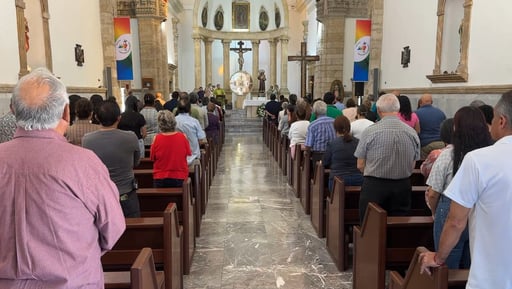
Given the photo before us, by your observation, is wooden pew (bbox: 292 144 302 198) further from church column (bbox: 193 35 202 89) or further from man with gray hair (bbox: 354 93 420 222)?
church column (bbox: 193 35 202 89)

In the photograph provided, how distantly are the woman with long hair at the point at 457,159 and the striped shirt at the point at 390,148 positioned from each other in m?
0.88

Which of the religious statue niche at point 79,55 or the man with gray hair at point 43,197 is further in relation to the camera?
the religious statue niche at point 79,55

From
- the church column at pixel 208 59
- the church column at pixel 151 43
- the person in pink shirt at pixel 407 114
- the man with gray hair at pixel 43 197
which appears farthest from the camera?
the church column at pixel 208 59

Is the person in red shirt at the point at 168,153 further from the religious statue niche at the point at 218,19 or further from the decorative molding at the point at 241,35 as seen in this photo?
the religious statue niche at the point at 218,19

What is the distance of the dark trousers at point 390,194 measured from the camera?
3.74 meters

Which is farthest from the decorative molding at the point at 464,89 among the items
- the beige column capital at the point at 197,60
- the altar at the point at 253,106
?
the beige column capital at the point at 197,60

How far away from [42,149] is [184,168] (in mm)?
3019

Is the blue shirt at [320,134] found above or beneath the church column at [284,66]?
beneath

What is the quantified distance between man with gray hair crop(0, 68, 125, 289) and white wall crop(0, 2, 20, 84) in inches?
205

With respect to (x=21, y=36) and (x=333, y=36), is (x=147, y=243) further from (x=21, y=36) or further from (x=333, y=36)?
(x=333, y=36)

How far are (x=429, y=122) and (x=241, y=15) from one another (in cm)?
2277

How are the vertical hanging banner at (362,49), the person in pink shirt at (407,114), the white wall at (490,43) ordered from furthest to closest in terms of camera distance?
the vertical hanging banner at (362,49), the white wall at (490,43), the person in pink shirt at (407,114)

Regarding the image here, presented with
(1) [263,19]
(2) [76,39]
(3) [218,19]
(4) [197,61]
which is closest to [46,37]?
(2) [76,39]

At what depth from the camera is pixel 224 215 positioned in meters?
6.14
